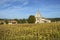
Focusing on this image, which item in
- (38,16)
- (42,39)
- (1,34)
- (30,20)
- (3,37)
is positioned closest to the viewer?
(42,39)

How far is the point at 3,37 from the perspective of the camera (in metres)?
5.05

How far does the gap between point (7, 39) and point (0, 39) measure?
280mm

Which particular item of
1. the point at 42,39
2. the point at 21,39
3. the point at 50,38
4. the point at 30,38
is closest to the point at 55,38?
the point at 50,38

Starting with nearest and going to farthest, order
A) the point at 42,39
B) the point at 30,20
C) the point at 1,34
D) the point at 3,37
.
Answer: the point at 42,39 < the point at 3,37 < the point at 1,34 < the point at 30,20

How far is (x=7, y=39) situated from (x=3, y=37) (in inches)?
10.4

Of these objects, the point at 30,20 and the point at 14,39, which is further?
the point at 30,20

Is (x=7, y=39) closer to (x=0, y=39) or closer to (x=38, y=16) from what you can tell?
(x=0, y=39)

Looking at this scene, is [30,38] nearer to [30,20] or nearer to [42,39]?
[42,39]

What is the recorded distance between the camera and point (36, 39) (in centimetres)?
470

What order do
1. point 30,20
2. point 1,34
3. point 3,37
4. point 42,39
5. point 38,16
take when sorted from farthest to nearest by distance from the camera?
point 38,16 → point 30,20 → point 1,34 → point 3,37 → point 42,39

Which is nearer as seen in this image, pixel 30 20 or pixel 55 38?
pixel 55 38

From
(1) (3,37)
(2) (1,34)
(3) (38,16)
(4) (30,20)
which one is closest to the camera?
(1) (3,37)

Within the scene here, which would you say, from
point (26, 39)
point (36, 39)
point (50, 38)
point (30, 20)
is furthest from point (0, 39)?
point (30, 20)

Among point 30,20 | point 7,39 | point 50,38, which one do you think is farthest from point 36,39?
point 30,20
